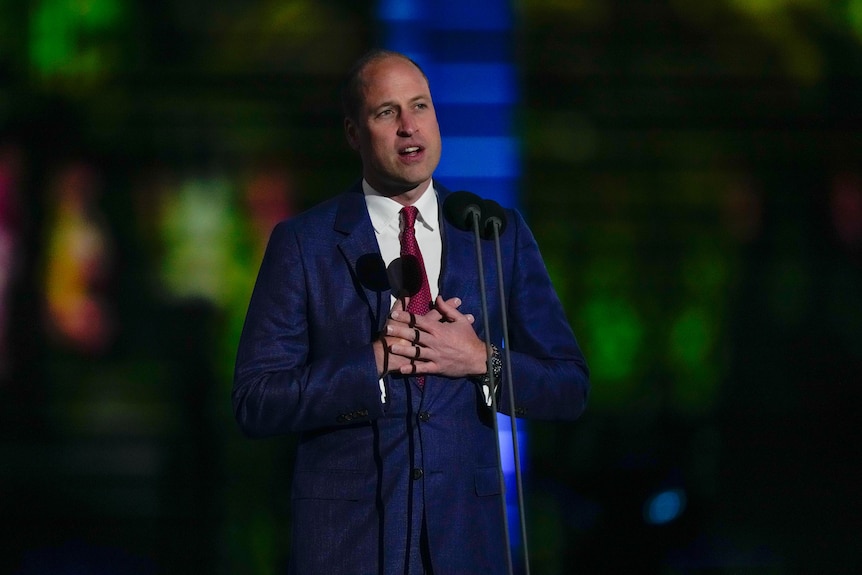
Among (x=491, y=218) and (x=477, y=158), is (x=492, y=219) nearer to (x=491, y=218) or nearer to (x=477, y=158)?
(x=491, y=218)

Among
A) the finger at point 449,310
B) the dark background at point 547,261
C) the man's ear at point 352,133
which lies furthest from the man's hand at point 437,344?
the dark background at point 547,261

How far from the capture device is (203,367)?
4641 millimetres

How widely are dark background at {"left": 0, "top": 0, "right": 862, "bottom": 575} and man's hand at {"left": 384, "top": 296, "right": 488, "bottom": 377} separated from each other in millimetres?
2511

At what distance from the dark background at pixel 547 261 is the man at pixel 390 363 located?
2290mm

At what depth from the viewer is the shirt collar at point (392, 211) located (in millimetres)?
2391

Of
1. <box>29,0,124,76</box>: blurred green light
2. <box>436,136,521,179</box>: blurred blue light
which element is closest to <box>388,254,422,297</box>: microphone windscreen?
<box>436,136,521,179</box>: blurred blue light

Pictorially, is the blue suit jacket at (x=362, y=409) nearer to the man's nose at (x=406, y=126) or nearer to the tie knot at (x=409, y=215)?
the tie knot at (x=409, y=215)

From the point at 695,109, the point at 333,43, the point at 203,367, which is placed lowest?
the point at 203,367

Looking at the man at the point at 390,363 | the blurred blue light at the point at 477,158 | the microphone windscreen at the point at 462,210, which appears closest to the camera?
the microphone windscreen at the point at 462,210

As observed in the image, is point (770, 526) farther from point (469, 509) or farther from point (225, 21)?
point (225, 21)

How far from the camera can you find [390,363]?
2145 millimetres

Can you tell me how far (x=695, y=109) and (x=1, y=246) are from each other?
118 inches

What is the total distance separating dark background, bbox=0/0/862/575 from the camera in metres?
4.61

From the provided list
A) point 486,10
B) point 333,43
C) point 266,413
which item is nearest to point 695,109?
point 486,10
